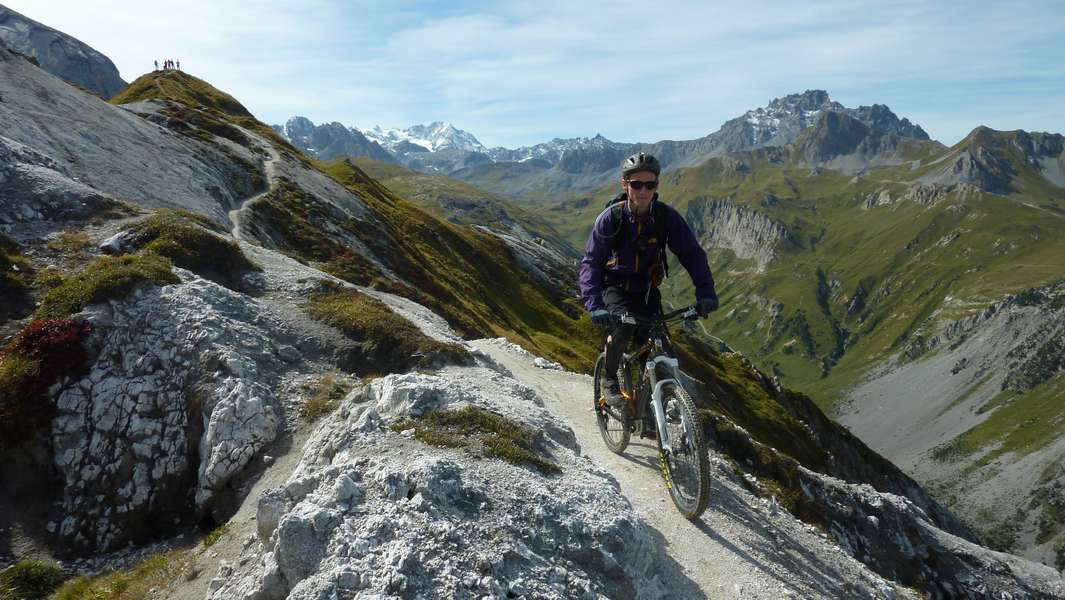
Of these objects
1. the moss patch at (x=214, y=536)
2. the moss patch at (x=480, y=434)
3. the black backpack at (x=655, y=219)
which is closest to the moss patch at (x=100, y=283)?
the moss patch at (x=214, y=536)

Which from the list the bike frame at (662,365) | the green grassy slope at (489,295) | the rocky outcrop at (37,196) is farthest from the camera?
the green grassy slope at (489,295)

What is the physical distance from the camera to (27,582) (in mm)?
9586

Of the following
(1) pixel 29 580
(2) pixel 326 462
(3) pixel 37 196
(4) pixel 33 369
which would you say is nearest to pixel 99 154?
(3) pixel 37 196

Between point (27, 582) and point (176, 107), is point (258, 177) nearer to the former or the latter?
point (176, 107)

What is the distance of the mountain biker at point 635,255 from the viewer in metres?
10.7

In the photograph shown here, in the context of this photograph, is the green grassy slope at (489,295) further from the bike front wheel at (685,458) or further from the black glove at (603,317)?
the black glove at (603,317)

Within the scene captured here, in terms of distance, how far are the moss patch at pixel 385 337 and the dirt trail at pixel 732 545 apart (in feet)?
15.7

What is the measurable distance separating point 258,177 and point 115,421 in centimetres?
5099

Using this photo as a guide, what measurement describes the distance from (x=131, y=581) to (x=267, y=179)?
5619cm

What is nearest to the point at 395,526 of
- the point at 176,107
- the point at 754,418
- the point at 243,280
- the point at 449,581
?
the point at 449,581

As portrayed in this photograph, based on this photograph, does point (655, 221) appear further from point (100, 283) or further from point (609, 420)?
point (100, 283)

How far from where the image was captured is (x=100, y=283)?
14234 millimetres

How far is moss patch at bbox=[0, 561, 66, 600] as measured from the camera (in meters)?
9.40

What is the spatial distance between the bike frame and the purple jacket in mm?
713
